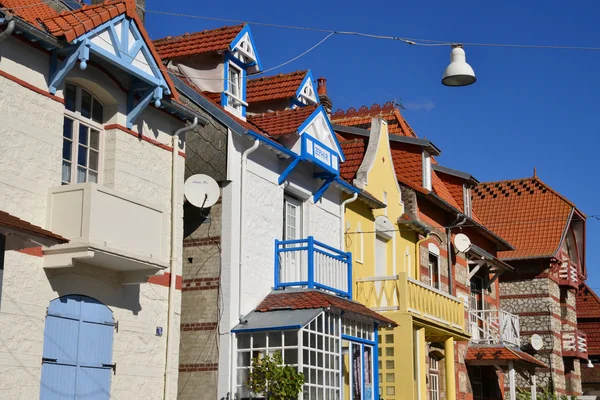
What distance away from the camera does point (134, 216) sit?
1251 cm

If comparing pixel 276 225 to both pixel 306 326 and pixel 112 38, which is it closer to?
pixel 306 326

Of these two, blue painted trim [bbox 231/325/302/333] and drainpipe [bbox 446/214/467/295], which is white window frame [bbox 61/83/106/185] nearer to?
blue painted trim [bbox 231/325/302/333]

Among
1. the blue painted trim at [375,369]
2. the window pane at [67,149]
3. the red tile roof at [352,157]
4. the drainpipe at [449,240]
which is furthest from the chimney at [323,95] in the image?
the window pane at [67,149]

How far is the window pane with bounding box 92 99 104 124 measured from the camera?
44.0ft

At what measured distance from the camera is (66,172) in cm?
1266

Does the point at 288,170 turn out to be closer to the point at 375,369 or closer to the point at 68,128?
the point at 375,369

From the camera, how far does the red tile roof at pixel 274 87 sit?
19984 millimetres

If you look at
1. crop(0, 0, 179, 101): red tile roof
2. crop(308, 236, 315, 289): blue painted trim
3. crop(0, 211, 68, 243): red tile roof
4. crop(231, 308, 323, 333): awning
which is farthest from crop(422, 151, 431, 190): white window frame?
crop(0, 211, 68, 243): red tile roof

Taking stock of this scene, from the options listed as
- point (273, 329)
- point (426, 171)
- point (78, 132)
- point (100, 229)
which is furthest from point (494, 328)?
point (100, 229)

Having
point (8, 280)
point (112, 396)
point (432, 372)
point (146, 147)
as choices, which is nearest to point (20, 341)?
point (8, 280)

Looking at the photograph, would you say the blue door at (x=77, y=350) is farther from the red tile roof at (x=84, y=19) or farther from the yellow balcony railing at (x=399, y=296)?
the yellow balcony railing at (x=399, y=296)

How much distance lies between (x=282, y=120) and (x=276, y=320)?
14.2ft

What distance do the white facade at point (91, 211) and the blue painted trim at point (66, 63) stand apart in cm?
9

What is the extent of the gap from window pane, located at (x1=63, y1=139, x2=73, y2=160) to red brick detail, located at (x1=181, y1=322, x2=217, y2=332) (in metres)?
4.53
